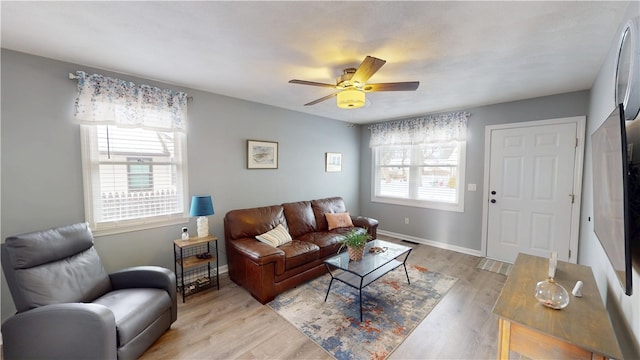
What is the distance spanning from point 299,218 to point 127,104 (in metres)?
2.45

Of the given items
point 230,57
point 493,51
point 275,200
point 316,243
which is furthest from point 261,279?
point 493,51

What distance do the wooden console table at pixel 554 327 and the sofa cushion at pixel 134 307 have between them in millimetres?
2294

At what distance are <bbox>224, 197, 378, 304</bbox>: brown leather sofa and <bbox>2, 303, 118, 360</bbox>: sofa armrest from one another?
1223mm

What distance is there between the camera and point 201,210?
2.77 meters

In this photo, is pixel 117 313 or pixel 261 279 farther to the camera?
pixel 261 279

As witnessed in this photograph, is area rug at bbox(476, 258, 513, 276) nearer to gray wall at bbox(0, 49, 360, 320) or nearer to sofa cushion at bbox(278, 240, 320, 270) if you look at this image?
sofa cushion at bbox(278, 240, 320, 270)

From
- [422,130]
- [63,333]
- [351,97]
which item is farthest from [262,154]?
[422,130]

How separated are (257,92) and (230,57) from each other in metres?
0.99

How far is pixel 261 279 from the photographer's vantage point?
252cm

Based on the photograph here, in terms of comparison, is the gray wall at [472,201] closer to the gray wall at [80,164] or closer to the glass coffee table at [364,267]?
the gray wall at [80,164]

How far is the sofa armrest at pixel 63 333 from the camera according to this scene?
4.99ft

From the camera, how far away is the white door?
10.3 feet

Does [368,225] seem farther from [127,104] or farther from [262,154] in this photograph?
[127,104]

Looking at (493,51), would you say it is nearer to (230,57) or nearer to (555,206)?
(230,57)
